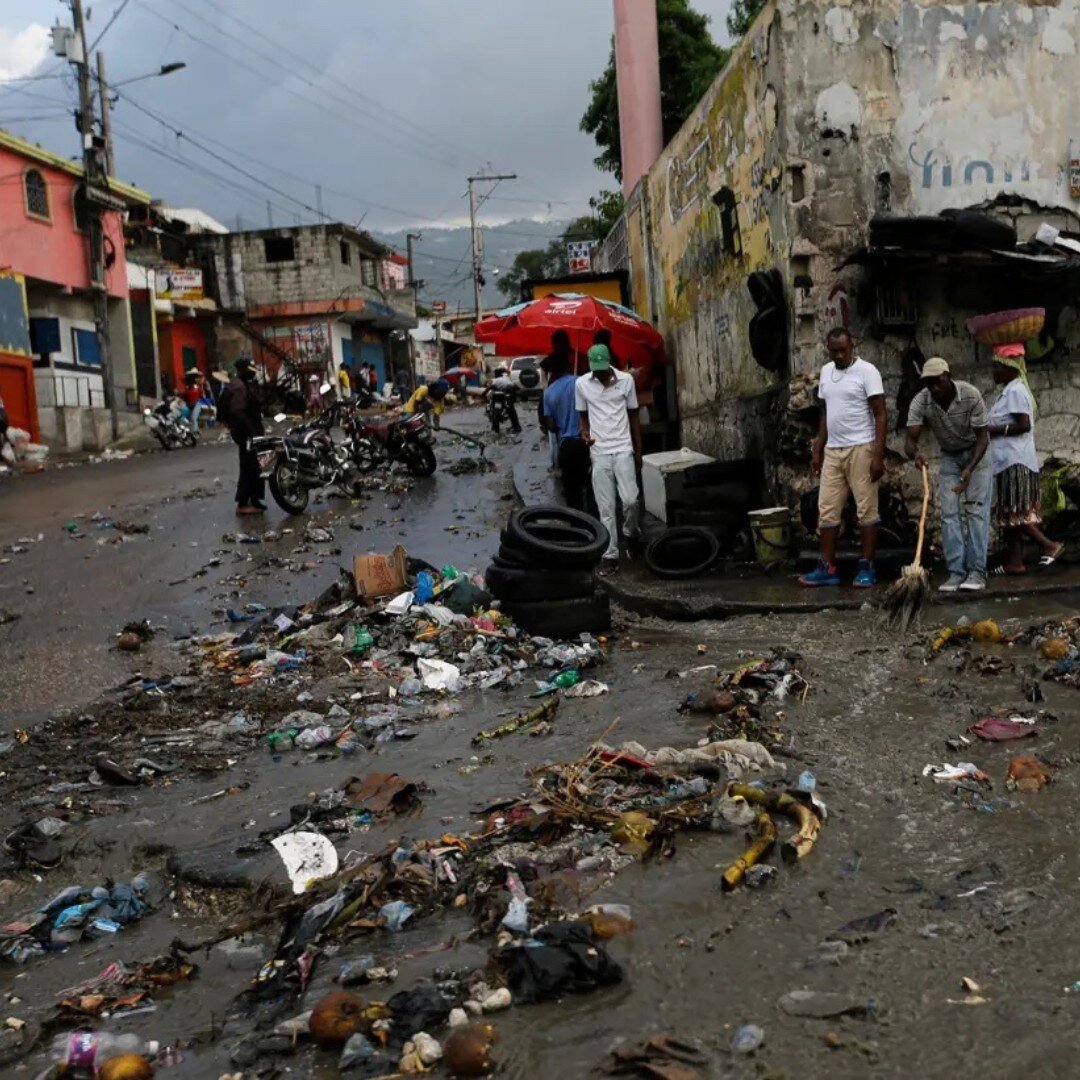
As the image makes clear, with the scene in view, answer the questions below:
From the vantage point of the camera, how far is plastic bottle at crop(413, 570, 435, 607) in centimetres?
855

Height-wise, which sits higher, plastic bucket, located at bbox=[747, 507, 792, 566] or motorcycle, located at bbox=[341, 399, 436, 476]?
motorcycle, located at bbox=[341, 399, 436, 476]

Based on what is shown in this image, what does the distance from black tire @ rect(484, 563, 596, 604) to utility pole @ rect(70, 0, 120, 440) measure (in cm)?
2146

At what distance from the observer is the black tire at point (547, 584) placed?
7727 mm

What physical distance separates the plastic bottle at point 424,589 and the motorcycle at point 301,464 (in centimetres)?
495

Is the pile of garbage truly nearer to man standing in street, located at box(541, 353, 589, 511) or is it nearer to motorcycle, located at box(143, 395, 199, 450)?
man standing in street, located at box(541, 353, 589, 511)

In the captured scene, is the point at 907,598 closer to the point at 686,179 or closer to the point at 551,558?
the point at 551,558

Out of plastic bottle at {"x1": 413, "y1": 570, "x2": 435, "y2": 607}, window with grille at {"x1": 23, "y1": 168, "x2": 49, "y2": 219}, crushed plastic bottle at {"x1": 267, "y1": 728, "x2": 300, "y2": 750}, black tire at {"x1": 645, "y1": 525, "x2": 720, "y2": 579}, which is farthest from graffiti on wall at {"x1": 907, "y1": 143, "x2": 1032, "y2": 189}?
window with grille at {"x1": 23, "y1": 168, "x2": 49, "y2": 219}

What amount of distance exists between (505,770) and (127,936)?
5.82 feet

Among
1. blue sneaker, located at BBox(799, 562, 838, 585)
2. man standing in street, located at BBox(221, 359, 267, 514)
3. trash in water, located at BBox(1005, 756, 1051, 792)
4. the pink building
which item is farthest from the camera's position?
the pink building

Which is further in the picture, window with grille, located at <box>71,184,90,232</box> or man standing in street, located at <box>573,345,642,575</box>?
window with grille, located at <box>71,184,90,232</box>

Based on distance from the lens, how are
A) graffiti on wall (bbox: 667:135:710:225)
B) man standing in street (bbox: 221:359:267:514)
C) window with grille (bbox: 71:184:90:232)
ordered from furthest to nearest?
window with grille (bbox: 71:184:90:232), man standing in street (bbox: 221:359:267:514), graffiti on wall (bbox: 667:135:710:225)

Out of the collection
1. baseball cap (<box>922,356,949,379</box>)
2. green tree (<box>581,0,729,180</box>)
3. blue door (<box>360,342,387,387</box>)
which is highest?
green tree (<box>581,0,729,180</box>)

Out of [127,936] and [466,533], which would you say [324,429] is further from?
[127,936]

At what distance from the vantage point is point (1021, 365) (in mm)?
8242
